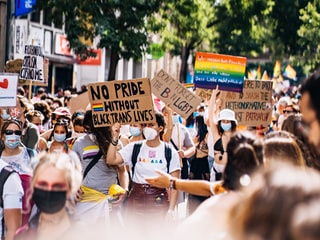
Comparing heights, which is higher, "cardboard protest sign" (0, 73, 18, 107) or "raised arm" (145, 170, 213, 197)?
"cardboard protest sign" (0, 73, 18, 107)

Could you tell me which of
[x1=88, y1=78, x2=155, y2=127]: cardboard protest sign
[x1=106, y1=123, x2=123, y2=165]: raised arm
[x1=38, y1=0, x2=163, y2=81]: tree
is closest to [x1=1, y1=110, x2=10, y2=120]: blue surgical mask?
[x1=88, y1=78, x2=155, y2=127]: cardboard protest sign

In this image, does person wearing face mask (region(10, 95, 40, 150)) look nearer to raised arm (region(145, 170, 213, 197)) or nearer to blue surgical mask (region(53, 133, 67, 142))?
blue surgical mask (region(53, 133, 67, 142))

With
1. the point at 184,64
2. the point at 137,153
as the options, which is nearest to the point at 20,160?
the point at 137,153

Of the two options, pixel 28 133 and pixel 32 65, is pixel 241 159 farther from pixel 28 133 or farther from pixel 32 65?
pixel 32 65

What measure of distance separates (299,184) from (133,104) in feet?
20.4

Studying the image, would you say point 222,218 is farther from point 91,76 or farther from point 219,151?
point 91,76

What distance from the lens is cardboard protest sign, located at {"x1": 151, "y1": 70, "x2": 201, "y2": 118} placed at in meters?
9.62

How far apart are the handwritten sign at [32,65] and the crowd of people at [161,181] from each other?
175 cm

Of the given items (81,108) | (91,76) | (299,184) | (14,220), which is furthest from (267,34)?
(299,184)

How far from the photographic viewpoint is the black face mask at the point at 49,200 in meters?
3.48

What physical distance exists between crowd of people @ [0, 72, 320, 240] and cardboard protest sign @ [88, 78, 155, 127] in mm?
174

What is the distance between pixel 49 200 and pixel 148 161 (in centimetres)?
395

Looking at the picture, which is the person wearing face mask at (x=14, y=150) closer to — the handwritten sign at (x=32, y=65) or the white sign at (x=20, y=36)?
the handwritten sign at (x=32, y=65)

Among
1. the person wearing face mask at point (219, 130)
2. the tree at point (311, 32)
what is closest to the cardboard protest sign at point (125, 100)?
the person wearing face mask at point (219, 130)
